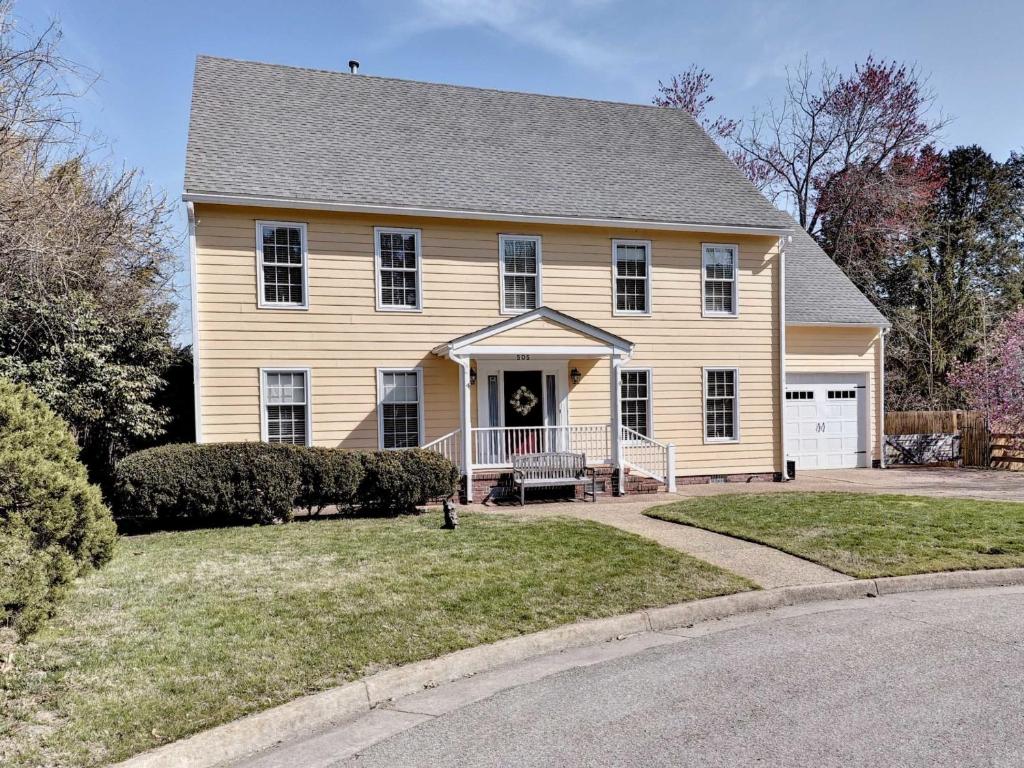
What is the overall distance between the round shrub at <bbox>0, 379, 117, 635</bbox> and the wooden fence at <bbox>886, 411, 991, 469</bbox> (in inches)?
836

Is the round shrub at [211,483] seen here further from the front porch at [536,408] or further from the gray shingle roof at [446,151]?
the gray shingle roof at [446,151]

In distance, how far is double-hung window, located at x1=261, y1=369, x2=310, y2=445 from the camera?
13.7 metres

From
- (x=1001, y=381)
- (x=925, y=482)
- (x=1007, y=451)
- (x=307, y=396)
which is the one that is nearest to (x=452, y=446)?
(x=307, y=396)

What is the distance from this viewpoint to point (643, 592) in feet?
21.8

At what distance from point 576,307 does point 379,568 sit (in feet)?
29.9

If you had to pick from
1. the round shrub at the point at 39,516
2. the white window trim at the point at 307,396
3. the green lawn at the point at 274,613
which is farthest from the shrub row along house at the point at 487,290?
the round shrub at the point at 39,516

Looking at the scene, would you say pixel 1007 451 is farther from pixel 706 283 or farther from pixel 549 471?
pixel 549 471

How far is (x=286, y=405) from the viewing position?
45.2ft

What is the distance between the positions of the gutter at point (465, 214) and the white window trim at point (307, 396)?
309 cm

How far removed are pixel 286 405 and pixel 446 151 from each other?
6.80 metres

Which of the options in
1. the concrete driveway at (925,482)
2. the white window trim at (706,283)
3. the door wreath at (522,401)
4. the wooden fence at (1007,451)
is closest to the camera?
the concrete driveway at (925,482)

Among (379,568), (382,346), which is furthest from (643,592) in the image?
(382,346)

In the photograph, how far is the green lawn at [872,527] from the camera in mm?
7824

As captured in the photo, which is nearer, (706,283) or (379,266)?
(379,266)
